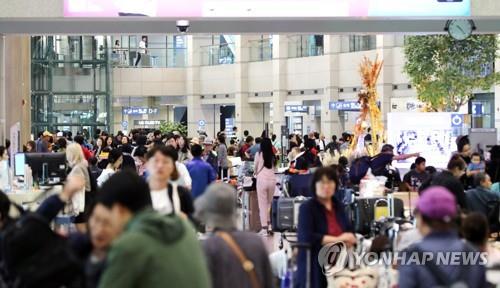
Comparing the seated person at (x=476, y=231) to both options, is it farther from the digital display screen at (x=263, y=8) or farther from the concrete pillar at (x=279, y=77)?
the concrete pillar at (x=279, y=77)

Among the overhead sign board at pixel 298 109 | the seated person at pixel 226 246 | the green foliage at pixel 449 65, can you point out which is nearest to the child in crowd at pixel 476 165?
the seated person at pixel 226 246

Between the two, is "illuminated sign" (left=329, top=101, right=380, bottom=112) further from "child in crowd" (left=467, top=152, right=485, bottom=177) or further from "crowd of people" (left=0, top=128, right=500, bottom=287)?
"crowd of people" (left=0, top=128, right=500, bottom=287)

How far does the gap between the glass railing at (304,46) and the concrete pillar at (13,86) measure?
1797 cm

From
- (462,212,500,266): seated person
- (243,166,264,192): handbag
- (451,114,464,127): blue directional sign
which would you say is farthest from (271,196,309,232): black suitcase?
(451,114,464,127): blue directional sign

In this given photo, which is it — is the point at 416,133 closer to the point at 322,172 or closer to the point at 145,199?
the point at 322,172

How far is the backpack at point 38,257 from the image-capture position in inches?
171

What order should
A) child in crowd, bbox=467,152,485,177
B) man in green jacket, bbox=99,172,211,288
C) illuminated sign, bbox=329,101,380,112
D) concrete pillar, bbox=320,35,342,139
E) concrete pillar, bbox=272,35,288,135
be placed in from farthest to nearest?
1. concrete pillar, bbox=272,35,288,135
2. concrete pillar, bbox=320,35,342,139
3. illuminated sign, bbox=329,101,380,112
4. child in crowd, bbox=467,152,485,177
5. man in green jacket, bbox=99,172,211,288

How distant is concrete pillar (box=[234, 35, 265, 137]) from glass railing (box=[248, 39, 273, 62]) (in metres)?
0.21

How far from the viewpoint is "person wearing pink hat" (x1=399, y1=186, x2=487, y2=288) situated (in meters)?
4.96

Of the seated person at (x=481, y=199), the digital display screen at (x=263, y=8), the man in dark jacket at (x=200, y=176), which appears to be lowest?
the seated person at (x=481, y=199)

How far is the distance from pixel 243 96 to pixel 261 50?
245 centimetres

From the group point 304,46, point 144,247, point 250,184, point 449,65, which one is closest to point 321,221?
point 144,247

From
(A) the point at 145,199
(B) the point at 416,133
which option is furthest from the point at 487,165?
(A) the point at 145,199

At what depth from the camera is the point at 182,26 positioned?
14.6 meters
